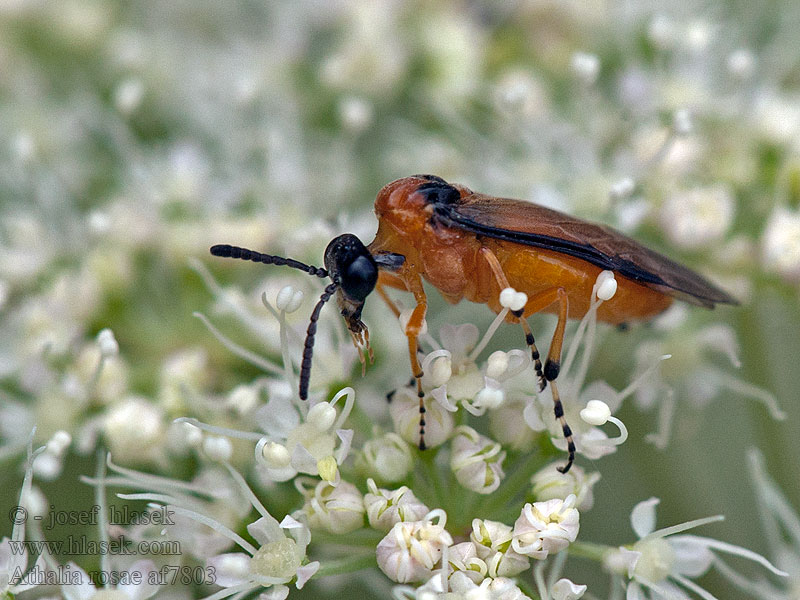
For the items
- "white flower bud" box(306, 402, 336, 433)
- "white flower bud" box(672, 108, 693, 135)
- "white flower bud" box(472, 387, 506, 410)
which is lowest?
"white flower bud" box(306, 402, 336, 433)

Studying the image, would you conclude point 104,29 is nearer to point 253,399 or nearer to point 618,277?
point 253,399

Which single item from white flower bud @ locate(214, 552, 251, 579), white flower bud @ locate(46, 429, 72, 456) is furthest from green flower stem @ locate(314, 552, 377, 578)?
white flower bud @ locate(46, 429, 72, 456)

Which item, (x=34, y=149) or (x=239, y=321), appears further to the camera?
(x=34, y=149)

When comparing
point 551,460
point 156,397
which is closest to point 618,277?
point 551,460

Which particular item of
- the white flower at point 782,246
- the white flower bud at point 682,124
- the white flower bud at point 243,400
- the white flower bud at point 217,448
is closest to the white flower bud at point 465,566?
the white flower bud at point 217,448

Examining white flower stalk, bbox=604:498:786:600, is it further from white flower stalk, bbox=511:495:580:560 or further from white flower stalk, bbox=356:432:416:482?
white flower stalk, bbox=356:432:416:482

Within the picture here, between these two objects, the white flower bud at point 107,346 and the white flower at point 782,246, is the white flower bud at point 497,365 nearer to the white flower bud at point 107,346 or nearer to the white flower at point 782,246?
the white flower bud at point 107,346
